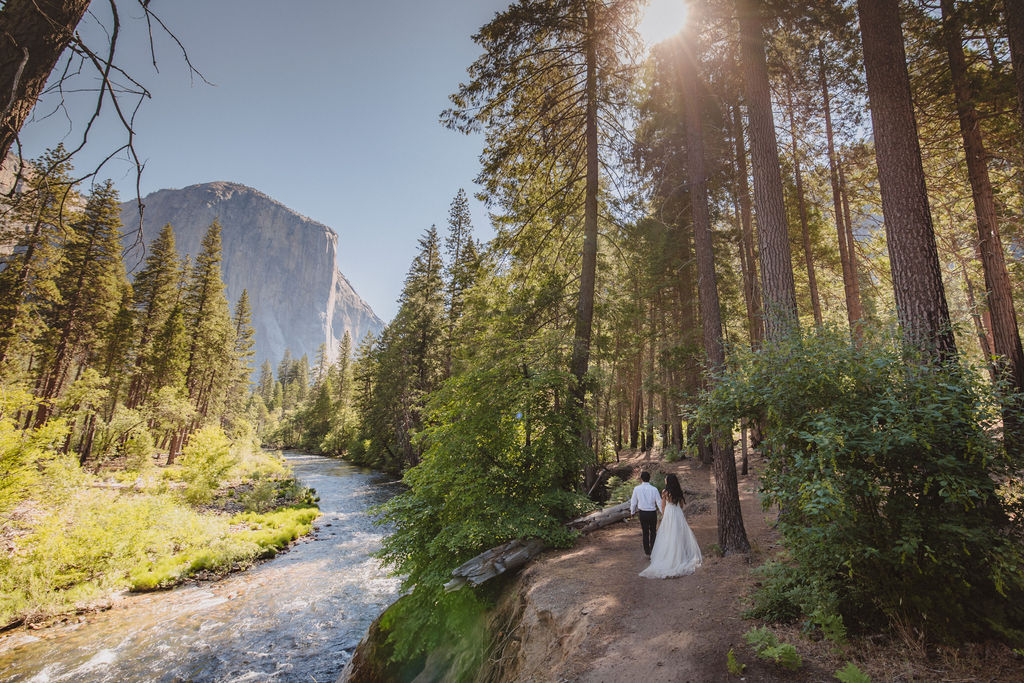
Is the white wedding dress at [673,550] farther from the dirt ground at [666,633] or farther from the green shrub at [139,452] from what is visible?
the green shrub at [139,452]

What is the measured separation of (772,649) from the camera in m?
3.74

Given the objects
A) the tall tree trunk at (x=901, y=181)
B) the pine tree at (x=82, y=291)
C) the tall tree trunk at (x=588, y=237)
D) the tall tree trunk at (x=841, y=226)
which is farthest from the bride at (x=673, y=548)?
the pine tree at (x=82, y=291)

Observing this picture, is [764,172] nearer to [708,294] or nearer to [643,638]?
[708,294]

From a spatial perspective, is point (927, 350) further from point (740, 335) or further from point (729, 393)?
point (740, 335)

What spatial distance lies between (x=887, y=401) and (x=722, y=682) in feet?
9.03

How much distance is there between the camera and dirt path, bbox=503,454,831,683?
420cm

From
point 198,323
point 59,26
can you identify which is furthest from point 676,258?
point 198,323

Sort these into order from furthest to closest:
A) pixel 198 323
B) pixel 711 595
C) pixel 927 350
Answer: pixel 198 323, pixel 711 595, pixel 927 350

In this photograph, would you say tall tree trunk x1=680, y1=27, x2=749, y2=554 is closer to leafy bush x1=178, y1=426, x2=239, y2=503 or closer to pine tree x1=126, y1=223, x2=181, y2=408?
leafy bush x1=178, y1=426, x2=239, y2=503

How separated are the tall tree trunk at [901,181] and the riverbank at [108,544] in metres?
16.5

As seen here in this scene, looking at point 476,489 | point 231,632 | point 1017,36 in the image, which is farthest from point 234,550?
point 1017,36

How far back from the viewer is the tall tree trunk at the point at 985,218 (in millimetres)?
8406

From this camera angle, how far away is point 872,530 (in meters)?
3.68

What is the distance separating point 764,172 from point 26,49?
27.9 feet
